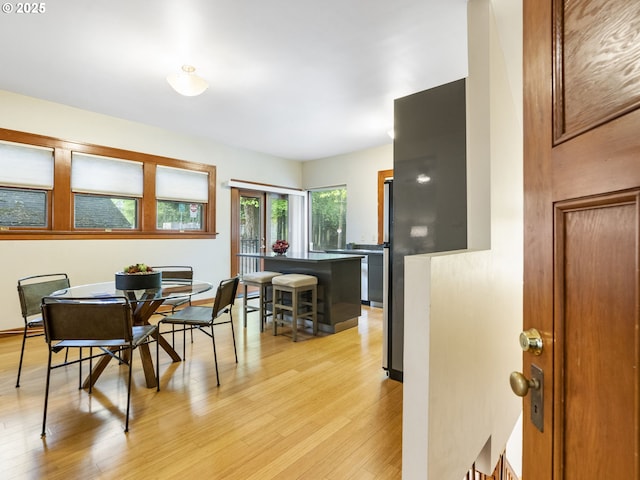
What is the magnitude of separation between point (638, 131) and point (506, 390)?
6.56 feet

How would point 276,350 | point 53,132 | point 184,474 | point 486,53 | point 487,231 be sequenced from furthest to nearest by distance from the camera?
point 53,132, point 276,350, point 486,53, point 487,231, point 184,474

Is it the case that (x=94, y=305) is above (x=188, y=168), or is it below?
below

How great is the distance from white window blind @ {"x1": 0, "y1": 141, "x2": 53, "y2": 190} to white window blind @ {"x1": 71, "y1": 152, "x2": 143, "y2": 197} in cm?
25

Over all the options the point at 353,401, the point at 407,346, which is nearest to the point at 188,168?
the point at 353,401

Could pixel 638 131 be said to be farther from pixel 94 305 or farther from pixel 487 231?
pixel 94 305

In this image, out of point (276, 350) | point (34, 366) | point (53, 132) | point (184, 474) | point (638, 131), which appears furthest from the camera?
point (53, 132)

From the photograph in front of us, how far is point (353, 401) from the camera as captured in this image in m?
2.28

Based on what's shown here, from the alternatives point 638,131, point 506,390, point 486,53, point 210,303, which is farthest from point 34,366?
point 486,53

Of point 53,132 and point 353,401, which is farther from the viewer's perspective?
point 53,132

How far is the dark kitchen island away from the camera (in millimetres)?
3770

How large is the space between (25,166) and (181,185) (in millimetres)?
1805

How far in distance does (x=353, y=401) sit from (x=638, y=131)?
7.37 ft

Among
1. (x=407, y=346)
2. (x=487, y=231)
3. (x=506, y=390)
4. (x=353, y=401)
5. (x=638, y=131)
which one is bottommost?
(x=353, y=401)

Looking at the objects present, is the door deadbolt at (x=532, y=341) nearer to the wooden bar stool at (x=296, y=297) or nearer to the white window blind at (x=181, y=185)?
the wooden bar stool at (x=296, y=297)
